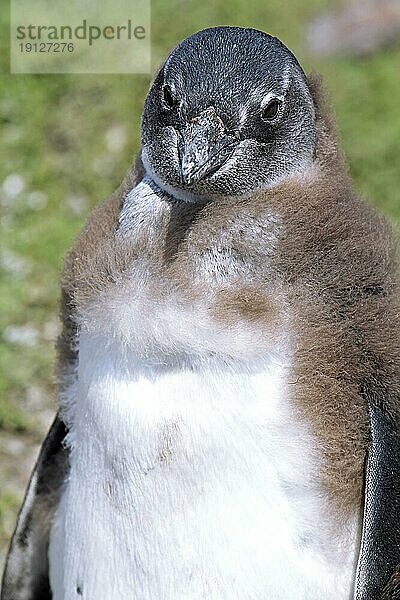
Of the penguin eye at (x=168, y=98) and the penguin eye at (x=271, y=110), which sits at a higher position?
the penguin eye at (x=168, y=98)

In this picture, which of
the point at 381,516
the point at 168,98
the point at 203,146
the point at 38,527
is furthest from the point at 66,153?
the point at 381,516

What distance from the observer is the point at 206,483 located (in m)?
2.41

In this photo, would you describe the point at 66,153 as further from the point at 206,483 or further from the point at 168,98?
the point at 206,483

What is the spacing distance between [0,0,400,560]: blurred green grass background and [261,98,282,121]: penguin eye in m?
1.97

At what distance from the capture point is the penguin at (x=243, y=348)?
2344mm

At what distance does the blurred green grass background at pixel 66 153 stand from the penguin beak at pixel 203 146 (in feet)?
6.34

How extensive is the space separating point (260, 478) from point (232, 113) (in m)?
0.78

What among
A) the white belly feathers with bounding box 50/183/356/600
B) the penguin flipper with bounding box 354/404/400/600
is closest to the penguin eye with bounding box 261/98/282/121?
the white belly feathers with bounding box 50/183/356/600

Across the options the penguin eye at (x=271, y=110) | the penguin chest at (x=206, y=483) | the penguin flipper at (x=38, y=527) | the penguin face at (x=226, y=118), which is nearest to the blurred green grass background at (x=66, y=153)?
the penguin flipper at (x=38, y=527)

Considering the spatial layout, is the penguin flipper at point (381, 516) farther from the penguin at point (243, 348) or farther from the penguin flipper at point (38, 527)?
the penguin flipper at point (38, 527)

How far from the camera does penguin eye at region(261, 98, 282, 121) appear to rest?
239 centimetres

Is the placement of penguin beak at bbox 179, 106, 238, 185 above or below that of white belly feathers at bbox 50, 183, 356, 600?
above

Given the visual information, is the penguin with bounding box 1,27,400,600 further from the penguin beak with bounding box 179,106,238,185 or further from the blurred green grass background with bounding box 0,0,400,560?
the blurred green grass background with bounding box 0,0,400,560

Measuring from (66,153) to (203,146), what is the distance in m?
3.55
